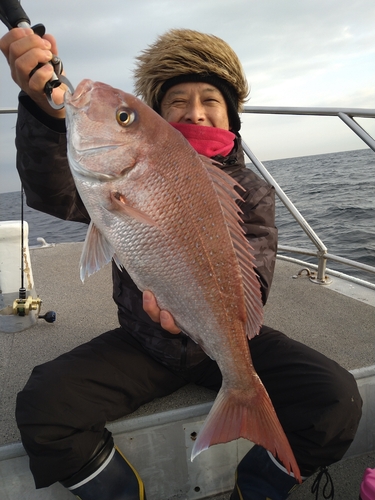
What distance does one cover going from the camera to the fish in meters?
1.43

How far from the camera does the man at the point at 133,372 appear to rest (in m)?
1.57

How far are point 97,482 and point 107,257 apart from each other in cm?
95

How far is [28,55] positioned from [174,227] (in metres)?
0.79

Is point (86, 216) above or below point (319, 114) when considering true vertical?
below

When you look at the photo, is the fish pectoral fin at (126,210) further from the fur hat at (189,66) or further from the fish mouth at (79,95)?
the fur hat at (189,66)

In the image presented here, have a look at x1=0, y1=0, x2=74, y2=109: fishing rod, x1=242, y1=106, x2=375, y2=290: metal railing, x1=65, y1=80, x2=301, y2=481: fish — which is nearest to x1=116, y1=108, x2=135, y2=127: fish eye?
x1=65, y1=80, x2=301, y2=481: fish

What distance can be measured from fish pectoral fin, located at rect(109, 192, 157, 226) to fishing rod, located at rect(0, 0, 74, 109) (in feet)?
1.50

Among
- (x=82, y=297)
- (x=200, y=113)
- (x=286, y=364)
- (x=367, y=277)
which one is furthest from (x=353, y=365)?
(x=367, y=277)

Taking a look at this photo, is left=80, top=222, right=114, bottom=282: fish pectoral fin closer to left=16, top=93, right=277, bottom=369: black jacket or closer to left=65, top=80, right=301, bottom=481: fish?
left=65, top=80, right=301, bottom=481: fish

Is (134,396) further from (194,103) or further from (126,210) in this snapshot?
(194,103)

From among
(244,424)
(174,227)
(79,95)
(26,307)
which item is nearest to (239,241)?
(174,227)

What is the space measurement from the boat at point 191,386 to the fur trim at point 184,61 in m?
0.80

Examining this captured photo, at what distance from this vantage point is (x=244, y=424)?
1495mm

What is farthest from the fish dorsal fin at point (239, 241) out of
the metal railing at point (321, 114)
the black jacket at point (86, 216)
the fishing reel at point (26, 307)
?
the fishing reel at point (26, 307)
